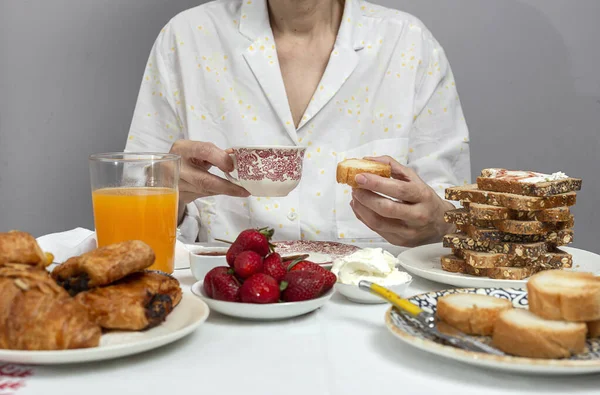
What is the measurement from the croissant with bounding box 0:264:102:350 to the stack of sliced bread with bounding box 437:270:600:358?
50 cm

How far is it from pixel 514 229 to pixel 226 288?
25.2 inches

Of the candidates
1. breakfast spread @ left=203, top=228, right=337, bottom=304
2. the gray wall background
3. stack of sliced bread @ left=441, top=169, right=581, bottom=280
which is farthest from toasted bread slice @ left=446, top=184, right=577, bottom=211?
the gray wall background

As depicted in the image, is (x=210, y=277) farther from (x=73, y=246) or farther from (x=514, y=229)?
(x=514, y=229)

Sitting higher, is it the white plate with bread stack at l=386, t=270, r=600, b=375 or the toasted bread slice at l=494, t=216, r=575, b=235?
the toasted bread slice at l=494, t=216, r=575, b=235

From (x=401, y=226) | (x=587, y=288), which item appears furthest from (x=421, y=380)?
(x=401, y=226)

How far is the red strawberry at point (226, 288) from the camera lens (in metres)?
1.05

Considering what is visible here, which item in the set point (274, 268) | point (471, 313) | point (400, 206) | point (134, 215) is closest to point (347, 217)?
point (400, 206)

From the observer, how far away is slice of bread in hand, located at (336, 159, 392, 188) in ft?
5.02

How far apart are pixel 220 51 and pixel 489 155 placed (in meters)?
1.21

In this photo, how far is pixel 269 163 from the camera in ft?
4.51

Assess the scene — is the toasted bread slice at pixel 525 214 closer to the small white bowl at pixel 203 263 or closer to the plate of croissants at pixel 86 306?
the small white bowl at pixel 203 263

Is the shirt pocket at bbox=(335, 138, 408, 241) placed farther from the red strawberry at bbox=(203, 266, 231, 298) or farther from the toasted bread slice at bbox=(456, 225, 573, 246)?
the red strawberry at bbox=(203, 266, 231, 298)

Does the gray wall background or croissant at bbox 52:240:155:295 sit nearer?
croissant at bbox 52:240:155:295

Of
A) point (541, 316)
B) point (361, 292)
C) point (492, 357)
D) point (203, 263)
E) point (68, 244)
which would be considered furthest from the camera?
point (68, 244)
